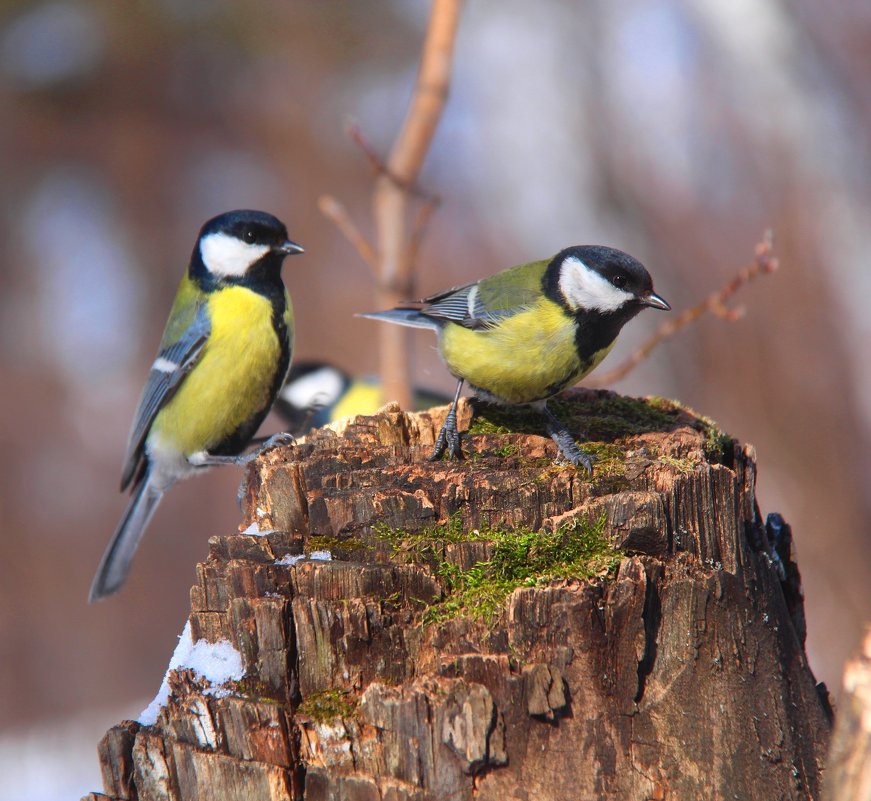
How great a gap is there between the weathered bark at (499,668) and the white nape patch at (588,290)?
682mm

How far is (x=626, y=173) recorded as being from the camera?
663cm

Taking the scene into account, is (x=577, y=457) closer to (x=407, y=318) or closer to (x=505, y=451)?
(x=505, y=451)

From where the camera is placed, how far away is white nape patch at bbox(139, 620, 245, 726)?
1553mm

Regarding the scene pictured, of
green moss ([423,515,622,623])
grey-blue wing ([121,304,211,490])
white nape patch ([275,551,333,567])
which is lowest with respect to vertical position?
green moss ([423,515,622,623])

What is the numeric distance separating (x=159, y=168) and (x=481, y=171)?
11.0ft

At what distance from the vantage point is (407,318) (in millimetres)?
2797

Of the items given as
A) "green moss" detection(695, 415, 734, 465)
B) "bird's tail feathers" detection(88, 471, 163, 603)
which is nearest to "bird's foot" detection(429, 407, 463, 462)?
"green moss" detection(695, 415, 734, 465)

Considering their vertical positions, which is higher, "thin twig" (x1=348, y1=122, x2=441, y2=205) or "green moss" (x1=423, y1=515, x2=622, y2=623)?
"thin twig" (x1=348, y1=122, x2=441, y2=205)

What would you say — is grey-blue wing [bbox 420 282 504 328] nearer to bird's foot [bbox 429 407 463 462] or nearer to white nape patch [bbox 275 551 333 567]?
bird's foot [bbox 429 407 463 462]

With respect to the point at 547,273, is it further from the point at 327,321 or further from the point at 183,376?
the point at 327,321

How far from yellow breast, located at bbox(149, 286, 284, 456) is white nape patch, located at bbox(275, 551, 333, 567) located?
1.31 meters

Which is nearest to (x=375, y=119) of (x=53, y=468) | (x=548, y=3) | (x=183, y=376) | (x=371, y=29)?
(x=371, y=29)

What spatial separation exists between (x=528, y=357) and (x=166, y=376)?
138cm

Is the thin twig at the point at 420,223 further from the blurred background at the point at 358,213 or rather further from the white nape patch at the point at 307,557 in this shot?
the blurred background at the point at 358,213
